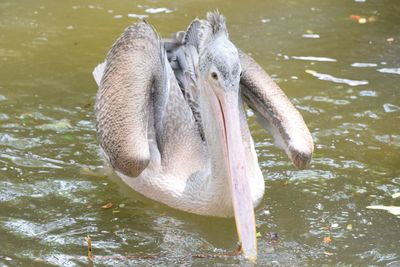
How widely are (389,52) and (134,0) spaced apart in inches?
121

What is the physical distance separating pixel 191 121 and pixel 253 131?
3.31 ft

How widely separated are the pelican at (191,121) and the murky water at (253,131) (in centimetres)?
24

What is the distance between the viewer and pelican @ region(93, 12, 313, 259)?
483 cm

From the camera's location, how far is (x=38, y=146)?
256 inches

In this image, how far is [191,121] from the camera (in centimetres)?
603

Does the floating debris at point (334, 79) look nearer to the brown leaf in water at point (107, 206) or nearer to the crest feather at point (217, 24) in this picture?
the brown leaf in water at point (107, 206)

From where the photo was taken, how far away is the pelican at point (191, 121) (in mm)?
4832

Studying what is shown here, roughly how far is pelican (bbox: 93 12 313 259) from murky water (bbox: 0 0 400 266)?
241 millimetres

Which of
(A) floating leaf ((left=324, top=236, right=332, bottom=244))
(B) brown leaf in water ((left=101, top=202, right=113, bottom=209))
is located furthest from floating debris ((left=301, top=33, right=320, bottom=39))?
(A) floating leaf ((left=324, top=236, right=332, bottom=244))

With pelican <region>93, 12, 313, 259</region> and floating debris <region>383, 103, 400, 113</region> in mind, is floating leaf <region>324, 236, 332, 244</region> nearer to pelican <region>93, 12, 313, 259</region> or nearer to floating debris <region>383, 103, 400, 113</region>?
pelican <region>93, 12, 313, 259</region>

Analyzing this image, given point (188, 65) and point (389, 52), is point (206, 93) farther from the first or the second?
point (389, 52)

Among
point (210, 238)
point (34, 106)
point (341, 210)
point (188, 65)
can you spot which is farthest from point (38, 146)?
point (341, 210)

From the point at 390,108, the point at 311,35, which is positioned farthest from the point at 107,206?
the point at 311,35

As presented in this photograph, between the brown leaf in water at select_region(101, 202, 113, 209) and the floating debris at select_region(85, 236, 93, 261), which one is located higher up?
the floating debris at select_region(85, 236, 93, 261)
